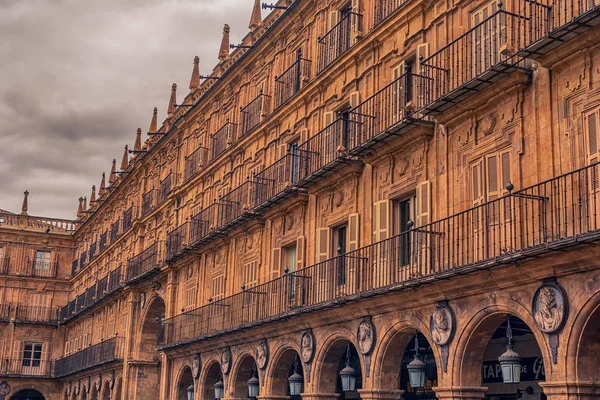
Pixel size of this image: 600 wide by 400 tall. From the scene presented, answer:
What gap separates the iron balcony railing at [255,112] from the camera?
27344 millimetres

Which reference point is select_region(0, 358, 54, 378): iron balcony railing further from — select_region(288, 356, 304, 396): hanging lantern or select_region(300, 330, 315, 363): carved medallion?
select_region(300, 330, 315, 363): carved medallion

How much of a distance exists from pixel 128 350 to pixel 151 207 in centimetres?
673

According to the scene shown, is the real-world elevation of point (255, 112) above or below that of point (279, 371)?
above

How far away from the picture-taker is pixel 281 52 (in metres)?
26.9

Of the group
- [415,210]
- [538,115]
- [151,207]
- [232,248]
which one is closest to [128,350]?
[151,207]

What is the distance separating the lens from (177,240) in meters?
33.2

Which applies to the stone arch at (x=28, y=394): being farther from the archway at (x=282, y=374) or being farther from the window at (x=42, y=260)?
the archway at (x=282, y=374)

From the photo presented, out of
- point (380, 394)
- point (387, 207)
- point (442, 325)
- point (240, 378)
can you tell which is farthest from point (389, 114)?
point (240, 378)

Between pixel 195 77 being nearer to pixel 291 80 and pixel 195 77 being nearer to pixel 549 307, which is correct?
pixel 291 80

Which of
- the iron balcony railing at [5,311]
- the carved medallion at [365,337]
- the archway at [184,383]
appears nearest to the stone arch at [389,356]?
the carved medallion at [365,337]

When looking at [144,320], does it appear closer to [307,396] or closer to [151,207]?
[151,207]

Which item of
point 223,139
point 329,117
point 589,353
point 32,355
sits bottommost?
point 589,353

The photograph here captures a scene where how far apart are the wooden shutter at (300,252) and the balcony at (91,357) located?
1906 cm

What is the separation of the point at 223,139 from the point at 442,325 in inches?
643
